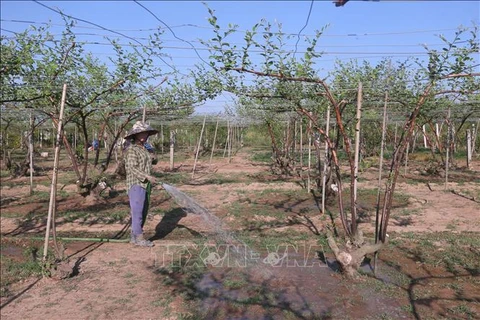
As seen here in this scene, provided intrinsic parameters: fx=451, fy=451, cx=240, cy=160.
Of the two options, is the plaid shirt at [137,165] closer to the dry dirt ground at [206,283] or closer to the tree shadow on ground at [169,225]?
the dry dirt ground at [206,283]

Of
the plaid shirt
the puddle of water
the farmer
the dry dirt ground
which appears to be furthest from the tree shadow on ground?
the puddle of water

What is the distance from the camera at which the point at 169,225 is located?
762 cm

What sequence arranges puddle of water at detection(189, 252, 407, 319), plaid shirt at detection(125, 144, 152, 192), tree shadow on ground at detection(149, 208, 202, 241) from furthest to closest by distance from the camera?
1. tree shadow on ground at detection(149, 208, 202, 241)
2. plaid shirt at detection(125, 144, 152, 192)
3. puddle of water at detection(189, 252, 407, 319)

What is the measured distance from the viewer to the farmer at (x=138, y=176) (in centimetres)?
611

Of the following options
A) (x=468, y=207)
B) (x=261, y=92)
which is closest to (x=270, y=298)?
(x=261, y=92)

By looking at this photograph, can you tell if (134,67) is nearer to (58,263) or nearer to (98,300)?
(58,263)

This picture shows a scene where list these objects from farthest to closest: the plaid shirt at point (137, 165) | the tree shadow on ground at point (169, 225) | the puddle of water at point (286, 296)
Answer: the tree shadow on ground at point (169, 225), the plaid shirt at point (137, 165), the puddle of water at point (286, 296)

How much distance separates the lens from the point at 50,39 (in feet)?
19.6

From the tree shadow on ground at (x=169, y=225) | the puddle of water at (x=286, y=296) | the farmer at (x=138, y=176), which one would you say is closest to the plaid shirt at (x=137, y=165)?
the farmer at (x=138, y=176)

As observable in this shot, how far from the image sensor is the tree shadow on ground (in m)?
6.98

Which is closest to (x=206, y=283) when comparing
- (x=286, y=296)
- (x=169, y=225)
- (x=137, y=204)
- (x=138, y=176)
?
(x=286, y=296)

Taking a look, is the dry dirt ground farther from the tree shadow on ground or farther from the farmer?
the farmer

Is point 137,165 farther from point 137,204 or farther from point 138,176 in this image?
point 137,204

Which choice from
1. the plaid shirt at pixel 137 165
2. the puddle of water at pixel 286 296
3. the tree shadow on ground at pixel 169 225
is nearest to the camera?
the puddle of water at pixel 286 296
